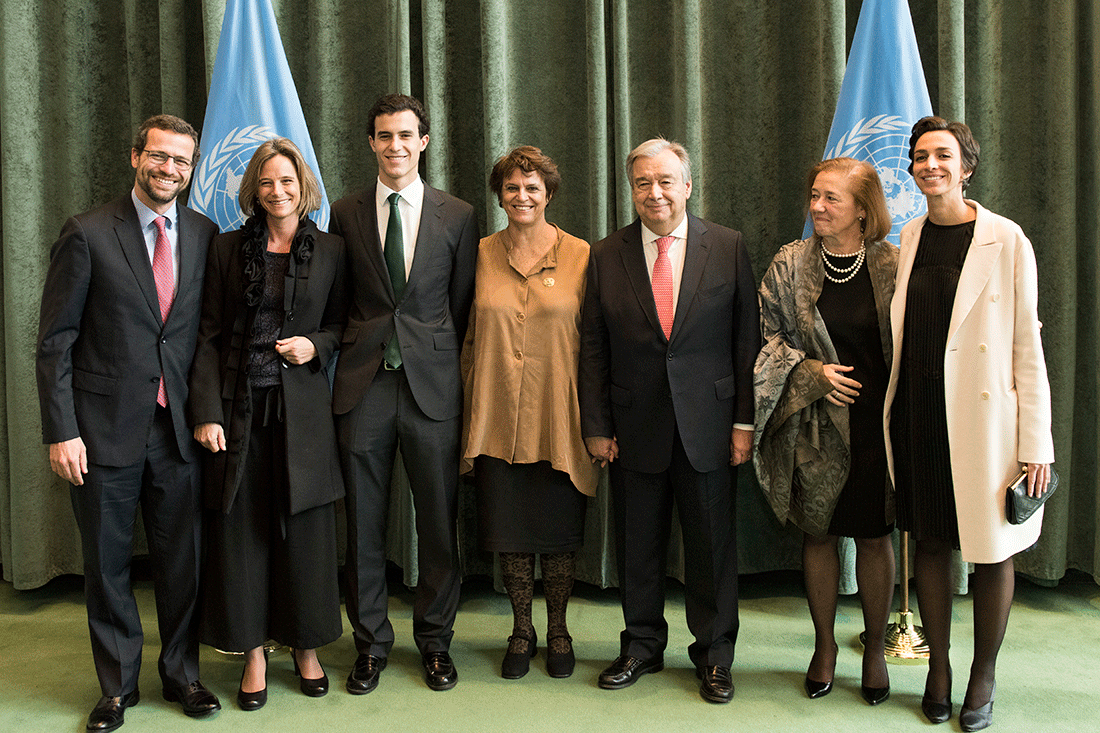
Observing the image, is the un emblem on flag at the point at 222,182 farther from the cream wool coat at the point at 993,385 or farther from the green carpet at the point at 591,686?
the cream wool coat at the point at 993,385

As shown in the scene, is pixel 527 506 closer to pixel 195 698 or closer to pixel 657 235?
pixel 657 235

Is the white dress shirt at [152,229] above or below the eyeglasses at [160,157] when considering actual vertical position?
below

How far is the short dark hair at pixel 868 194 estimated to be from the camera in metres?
2.43

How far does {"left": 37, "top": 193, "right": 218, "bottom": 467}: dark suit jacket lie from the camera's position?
2332 millimetres

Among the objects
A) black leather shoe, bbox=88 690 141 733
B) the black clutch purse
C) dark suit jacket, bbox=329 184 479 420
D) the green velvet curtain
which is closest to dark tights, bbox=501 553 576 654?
dark suit jacket, bbox=329 184 479 420

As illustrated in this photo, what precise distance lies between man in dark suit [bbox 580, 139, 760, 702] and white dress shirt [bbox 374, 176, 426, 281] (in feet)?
1.90

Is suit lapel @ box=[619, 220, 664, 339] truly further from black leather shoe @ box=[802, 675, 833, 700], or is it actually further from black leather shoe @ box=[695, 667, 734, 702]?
black leather shoe @ box=[802, 675, 833, 700]

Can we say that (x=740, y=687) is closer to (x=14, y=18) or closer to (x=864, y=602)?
(x=864, y=602)

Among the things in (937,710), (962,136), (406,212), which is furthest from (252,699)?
(962,136)

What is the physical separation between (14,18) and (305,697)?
9.95 feet

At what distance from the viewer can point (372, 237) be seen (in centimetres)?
264

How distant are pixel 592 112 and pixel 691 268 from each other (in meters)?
1.16

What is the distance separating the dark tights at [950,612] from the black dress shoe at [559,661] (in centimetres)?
108

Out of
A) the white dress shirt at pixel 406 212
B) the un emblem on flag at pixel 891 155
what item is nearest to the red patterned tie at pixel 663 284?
the white dress shirt at pixel 406 212
